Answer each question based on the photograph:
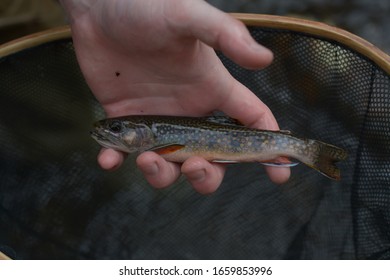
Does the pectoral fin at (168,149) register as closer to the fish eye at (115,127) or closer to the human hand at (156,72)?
the human hand at (156,72)

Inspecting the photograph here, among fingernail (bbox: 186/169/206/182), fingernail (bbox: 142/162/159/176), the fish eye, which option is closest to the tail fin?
fingernail (bbox: 186/169/206/182)

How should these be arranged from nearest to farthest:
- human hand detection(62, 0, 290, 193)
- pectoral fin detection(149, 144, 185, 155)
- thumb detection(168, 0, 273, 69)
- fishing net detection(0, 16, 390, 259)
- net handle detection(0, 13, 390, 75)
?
1. thumb detection(168, 0, 273, 69)
2. human hand detection(62, 0, 290, 193)
3. pectoral fin detection(149, 144, 185, 155)
4. net handle detection(0, 13, 390, 75)
5. fishing net detection(0, 16, 390, 259)

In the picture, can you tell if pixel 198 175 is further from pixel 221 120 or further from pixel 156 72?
pixel 156 72

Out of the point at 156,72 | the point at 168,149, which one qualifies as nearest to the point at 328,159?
the point at 168,149

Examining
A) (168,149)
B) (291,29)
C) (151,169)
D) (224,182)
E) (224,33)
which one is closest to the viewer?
(224,33)

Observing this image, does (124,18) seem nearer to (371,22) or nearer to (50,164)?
(50,164)

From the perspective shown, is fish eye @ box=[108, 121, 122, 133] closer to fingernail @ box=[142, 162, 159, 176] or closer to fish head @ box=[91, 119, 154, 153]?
fish head @ box=[91, 119, 154, 153]
